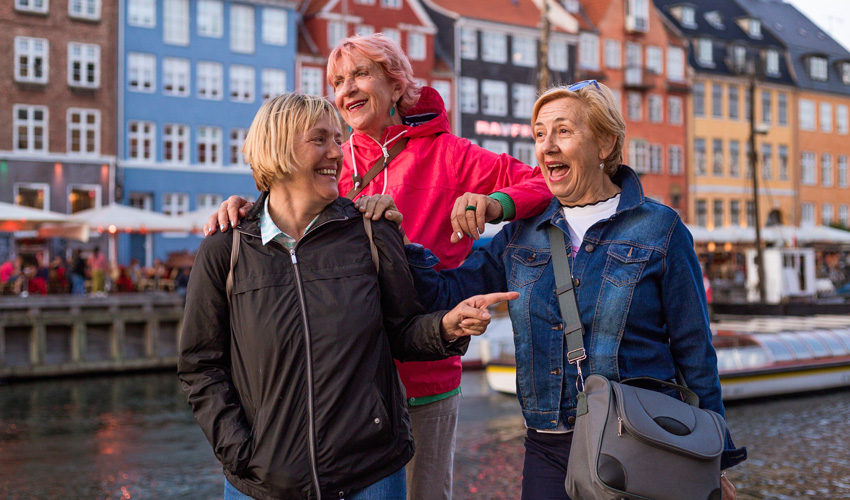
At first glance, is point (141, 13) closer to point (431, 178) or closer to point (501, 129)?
point (501, 129)

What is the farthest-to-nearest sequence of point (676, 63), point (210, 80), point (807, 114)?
1. point (807, 114)
2. point (676, 63)
3. point (210, 80)

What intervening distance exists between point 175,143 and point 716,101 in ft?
99.7

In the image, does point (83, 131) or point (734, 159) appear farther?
point (734, 159)

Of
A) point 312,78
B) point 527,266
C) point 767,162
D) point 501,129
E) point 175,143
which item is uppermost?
point 312,78

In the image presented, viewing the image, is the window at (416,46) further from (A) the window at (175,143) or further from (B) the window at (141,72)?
(B) the window at (141,72)

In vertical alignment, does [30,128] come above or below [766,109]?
below

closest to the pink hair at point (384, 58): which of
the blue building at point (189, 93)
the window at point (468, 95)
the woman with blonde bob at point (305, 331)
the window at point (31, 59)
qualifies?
the woman with blonde bob at point (305, 331)

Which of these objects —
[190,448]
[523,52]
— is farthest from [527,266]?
[523,52]

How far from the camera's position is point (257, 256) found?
270cm

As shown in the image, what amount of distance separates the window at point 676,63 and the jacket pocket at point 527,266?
50.5m

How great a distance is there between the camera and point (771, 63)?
5491 cm

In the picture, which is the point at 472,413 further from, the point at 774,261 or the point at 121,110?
the point at 121,110

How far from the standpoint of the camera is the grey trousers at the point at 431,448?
10.9 feet

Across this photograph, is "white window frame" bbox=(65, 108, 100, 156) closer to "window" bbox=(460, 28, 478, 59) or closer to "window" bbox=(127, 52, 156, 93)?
"window" bbox=(127, 52, 156, 93)
